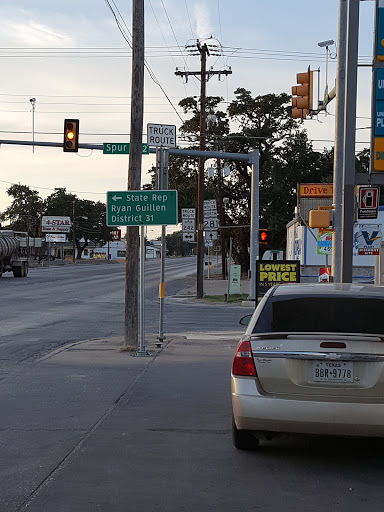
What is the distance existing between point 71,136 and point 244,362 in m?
17.2

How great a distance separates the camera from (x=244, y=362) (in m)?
6.55

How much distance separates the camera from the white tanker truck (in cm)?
4938

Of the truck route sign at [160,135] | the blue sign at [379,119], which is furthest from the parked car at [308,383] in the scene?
the truck route sign at [160,135]

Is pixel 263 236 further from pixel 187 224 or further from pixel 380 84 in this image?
pixel 380 84

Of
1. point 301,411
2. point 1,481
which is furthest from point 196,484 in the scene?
point 1,481

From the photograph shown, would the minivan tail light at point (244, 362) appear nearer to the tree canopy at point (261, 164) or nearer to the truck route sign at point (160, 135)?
the truck route sign at point (160, 135)

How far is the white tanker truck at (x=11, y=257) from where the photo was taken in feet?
162

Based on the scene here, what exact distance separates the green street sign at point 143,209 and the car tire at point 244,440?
7002 millimetres

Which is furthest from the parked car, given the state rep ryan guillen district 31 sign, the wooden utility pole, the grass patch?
the wooden utility pole

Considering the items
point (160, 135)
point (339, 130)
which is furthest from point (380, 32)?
point (160, 135)

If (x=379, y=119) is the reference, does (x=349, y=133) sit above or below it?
below

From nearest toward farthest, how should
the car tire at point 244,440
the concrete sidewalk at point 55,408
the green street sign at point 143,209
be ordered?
the concrete sidewalk at point 55,408 < the car tire at point 244,440 < the green street sign at point 143,209

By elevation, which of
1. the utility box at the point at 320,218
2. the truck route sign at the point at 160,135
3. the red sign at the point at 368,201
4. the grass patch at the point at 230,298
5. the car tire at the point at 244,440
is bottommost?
the grass patch at the point at 230,298

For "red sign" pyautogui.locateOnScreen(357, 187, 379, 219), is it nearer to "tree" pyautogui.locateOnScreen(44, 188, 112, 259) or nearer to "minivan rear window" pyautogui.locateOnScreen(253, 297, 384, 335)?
"minivan rear window" pyautogui.locateOnScreen(253, 297, 384, 335)
